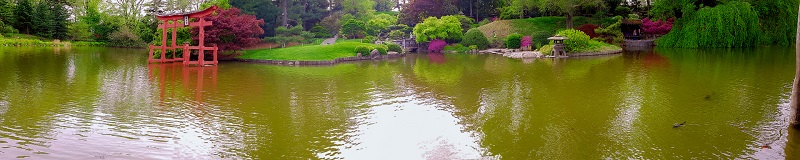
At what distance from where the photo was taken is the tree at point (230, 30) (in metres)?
26.1

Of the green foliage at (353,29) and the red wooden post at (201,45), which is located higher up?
the green foliage at (353,29)

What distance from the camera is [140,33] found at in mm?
47906

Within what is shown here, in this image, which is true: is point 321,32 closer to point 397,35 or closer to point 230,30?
point 397,35

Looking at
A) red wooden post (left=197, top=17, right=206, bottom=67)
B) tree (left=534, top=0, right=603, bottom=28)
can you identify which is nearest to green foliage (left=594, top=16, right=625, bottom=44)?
tree (left=534, top=0, right=603, bottom=28)

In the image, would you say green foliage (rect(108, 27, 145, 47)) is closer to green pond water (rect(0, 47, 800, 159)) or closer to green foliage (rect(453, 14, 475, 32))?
green foliage (rect(453, 14, 475, 32))

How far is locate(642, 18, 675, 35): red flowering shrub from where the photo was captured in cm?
4188

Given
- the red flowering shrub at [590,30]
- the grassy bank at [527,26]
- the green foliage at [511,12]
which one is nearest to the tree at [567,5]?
the grassy bank at [527,26]

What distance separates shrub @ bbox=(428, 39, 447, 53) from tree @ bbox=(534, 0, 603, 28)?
32.9ft

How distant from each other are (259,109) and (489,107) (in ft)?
15.7

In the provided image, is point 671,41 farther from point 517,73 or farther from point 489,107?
point 489,107

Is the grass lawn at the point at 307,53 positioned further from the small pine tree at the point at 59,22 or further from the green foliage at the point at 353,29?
the small pine tree at the point at 59,22

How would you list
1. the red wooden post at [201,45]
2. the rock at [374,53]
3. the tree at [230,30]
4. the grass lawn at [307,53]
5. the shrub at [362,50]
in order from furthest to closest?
the rock at [374,53], the shrub at [362,50], the grass lawn at [307,53], the tree at [230,30], the red wooden post at [201,45]

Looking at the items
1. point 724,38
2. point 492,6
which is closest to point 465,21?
point 492,6

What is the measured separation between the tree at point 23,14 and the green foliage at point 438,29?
114 ft
